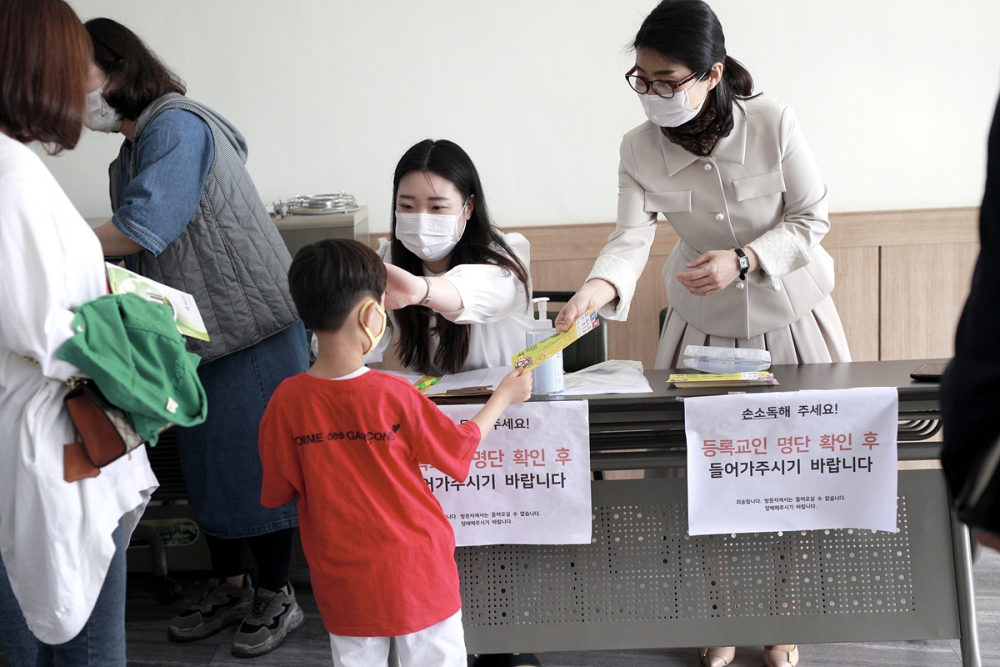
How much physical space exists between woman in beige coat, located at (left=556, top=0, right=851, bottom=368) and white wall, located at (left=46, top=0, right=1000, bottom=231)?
3.56ft

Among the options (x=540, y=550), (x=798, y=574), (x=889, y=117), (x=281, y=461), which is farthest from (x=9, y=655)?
(x=889, y=117)

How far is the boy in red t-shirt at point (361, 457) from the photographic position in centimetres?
147

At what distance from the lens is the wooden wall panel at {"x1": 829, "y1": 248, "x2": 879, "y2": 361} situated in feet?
10.3

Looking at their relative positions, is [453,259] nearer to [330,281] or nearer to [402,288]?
[402,288]

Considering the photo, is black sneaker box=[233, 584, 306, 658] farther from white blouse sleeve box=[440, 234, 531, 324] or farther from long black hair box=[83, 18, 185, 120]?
long black hair box=[83, 18, 185, 120]

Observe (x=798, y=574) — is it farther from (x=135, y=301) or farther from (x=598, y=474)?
(x=135, y=301)

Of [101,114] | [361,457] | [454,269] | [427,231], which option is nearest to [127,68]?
[101,114]

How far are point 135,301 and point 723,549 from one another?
1349 millimetres

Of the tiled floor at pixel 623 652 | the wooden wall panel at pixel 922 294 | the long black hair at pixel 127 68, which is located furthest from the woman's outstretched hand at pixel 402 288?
the wooden wall panel at pixel 922 294

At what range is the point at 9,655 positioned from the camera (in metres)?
1.53

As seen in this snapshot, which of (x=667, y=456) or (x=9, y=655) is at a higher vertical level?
(x=667, y=456)

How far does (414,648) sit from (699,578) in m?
0.71

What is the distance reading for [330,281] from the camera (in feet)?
4.78

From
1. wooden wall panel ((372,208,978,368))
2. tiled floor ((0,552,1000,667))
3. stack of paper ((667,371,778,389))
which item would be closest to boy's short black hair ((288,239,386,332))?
stack of paper ((667,371,778,389))
